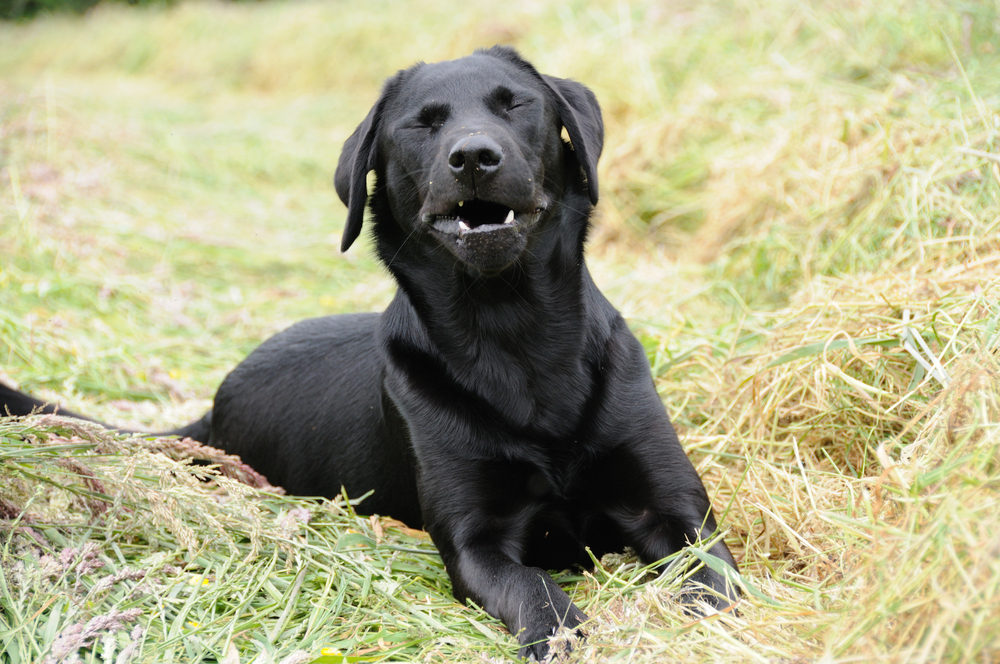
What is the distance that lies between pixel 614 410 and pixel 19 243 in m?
4.20

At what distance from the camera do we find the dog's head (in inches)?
86.9

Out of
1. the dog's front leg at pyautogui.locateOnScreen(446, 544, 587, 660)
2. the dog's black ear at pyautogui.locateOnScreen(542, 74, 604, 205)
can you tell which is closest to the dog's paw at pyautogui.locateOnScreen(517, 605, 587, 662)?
the dog's front leg at pyautogui.locateOnScreen(446, 544, 587, 660)

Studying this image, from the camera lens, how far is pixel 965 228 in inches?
129

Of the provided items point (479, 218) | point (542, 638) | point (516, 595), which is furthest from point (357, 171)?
point (542, 638)

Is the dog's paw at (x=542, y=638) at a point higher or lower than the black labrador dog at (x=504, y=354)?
lower

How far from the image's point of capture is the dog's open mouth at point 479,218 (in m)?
2.26

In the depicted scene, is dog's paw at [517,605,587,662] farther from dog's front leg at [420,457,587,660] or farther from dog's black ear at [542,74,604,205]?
dog's black ear at [542,74,604,205]

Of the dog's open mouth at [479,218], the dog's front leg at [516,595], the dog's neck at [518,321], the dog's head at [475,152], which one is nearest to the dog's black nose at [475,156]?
the dog's head at [475,152]

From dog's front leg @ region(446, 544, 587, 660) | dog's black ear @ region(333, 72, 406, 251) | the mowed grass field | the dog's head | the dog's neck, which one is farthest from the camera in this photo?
dog's black ear @ region(333, 72, 406, 251)

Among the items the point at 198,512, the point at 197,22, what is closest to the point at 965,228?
the point at 198,512

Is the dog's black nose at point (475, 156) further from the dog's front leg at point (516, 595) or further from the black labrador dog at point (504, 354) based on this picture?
the dog's front leg at point (516, 595)

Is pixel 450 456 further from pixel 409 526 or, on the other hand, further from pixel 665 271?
pixel 665 271

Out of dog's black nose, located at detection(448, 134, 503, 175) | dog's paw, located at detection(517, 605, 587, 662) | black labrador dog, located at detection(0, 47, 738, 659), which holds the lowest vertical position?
dog's paw, located at detection(517, 605, 587, 662)

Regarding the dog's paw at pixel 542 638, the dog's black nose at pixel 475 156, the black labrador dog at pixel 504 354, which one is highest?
the dog's black nose at pixel 475 156
